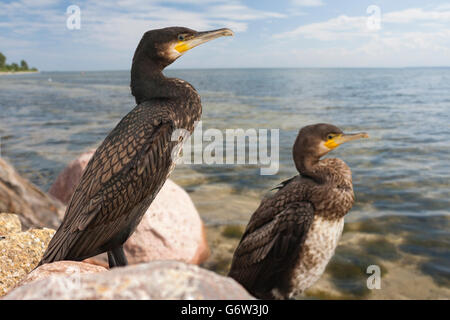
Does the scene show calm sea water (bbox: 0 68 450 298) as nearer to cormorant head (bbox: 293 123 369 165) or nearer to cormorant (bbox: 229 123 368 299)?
cormorant (bbox: 229 123 368 299)

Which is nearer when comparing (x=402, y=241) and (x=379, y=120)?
(x=402, y=241)

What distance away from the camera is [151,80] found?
9.29 feet

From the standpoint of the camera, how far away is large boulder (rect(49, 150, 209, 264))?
5.54 meters

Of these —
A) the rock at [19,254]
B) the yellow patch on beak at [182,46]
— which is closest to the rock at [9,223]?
the rock at [19,254]

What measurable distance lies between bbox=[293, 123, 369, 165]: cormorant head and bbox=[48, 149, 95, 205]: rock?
4.21 m

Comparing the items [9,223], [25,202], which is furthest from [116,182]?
[25,202]

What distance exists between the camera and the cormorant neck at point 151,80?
282cm

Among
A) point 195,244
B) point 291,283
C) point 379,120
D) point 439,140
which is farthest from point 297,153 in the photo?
point 379,120

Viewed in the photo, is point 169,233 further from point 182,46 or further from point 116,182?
point 182,46

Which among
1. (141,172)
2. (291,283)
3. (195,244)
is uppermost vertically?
(141,172)

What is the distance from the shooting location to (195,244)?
19.9 ft

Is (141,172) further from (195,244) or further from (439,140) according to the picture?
(439,140)

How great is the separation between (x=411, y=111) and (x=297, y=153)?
2316cm

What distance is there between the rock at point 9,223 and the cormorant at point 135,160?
2.00 m
